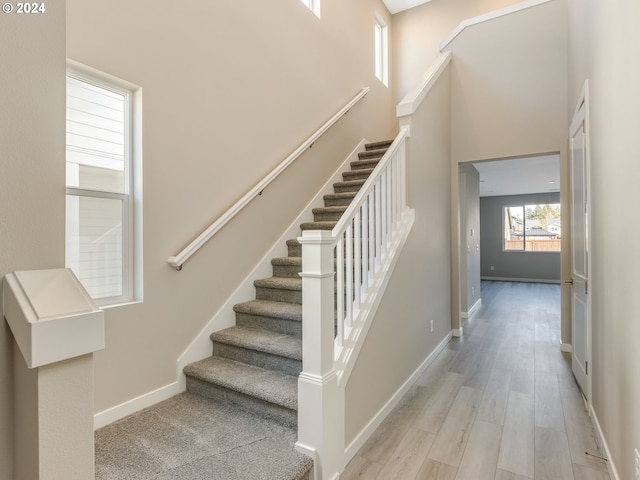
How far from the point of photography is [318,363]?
1.76 metres

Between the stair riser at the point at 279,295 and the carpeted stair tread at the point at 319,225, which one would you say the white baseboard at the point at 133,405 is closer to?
the stair riser at the point at 279,295

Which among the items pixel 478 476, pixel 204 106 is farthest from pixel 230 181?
pixel 478 476

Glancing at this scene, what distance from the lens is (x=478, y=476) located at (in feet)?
6.28

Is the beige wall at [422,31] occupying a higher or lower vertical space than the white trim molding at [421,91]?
higher

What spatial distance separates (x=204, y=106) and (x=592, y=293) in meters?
3.19

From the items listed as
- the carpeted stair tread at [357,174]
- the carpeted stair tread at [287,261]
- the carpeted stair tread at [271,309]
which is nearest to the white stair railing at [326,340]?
the carpeted stair tread at [271,309]

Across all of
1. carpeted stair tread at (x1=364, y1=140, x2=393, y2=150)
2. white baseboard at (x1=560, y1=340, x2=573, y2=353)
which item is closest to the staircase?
carpeted stair tread at (x1=364, y1=140, x2=393, y2=150)

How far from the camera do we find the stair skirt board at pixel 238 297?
2.44 meters

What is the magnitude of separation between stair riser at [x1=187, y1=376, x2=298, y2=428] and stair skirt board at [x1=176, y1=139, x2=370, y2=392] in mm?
139

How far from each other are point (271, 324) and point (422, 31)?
5.78m

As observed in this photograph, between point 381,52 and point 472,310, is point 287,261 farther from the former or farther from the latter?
point 381,52

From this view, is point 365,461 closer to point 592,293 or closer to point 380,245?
point 380,245

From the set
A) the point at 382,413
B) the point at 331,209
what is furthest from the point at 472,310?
the point at 382,413

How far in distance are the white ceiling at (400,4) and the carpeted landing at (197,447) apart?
21.7 ft
